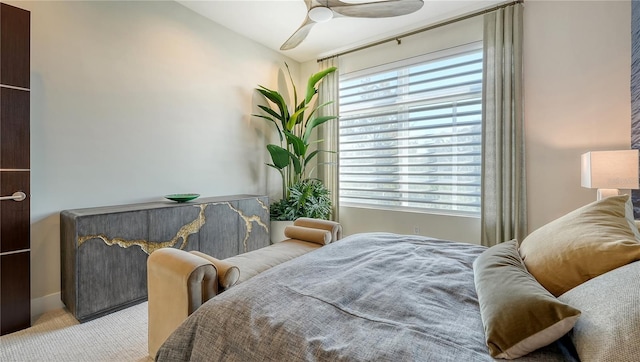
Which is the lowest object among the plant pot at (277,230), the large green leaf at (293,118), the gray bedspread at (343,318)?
the plant pot at (277,230)

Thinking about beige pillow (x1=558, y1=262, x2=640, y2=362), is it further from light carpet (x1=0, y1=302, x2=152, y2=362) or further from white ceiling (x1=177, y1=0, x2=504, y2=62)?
white ceiling (x1=177, y1=0, x2=504, y2=62)

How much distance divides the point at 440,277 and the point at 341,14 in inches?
84.4

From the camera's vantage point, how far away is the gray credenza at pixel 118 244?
80.7 inches

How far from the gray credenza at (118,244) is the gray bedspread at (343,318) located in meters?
1.50

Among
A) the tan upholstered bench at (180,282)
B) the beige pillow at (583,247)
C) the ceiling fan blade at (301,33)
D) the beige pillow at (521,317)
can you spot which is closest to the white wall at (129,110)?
the ceiling fan blade at (301,33)

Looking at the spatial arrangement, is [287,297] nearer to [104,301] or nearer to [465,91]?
[104,301]

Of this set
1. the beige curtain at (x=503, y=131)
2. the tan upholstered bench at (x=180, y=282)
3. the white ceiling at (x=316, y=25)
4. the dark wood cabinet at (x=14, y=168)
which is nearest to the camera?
the tan upholstered bench at (x=180, y=282)

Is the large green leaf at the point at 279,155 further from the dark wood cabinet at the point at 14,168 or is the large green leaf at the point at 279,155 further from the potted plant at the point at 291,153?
the dark wood cabinet at the point at 14,168

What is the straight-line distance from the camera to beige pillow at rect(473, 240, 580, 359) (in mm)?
747

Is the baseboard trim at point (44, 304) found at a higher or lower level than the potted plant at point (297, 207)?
lower

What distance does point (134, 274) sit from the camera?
7.54 feet

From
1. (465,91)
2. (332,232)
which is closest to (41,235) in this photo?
(332,232)

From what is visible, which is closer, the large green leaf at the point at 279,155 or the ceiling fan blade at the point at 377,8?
the ceiling fan blade at the point at 377,8

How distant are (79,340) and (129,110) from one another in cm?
196
